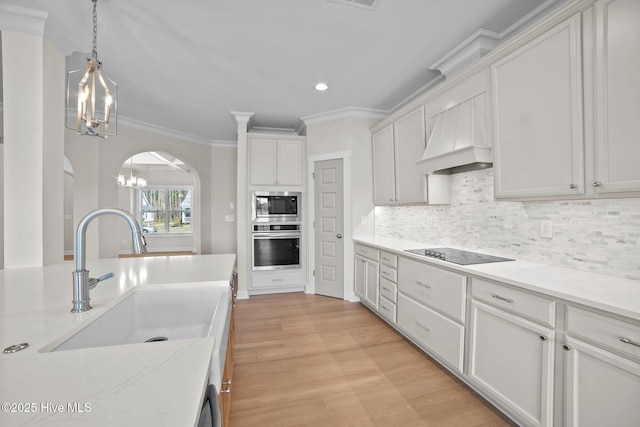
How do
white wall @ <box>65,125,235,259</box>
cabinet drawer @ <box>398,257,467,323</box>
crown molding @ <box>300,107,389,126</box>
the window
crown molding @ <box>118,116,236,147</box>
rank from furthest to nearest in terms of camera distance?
the window
crown molding @ <box>118,116,236,147</box>
white wall @ <box>65,125,235,259</box>
crown molding @ <box>300,107,389,126</box>
cabinet drawer @ <box>398,257,467,323</box>

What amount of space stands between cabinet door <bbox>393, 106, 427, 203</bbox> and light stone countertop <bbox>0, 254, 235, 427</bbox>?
2584 mm

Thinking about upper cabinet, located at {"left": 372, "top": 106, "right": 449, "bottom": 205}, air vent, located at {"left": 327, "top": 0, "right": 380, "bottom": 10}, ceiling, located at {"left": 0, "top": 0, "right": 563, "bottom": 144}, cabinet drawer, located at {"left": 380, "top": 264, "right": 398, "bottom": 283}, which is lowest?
cabinet drawer, located at {"left": 380, "top": 264, "right": 398, "bottom": 283}

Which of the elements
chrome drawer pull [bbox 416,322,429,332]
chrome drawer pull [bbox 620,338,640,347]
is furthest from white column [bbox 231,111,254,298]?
chrome drawer pull [bbox 620,338,640,347]

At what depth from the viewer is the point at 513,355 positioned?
1569 millimetres

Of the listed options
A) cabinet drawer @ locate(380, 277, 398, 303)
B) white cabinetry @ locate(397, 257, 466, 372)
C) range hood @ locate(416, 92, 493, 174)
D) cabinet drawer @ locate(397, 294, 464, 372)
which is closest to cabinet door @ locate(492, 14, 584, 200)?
range hood @ locate(416, 92, 493, 174)

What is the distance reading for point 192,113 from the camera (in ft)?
13.4

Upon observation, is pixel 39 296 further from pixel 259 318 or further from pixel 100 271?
pixel 259 318

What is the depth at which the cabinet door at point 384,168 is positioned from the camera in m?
3.37

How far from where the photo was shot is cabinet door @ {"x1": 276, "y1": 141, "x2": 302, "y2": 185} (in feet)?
13.8

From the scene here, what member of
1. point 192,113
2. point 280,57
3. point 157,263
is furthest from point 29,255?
point 192,113

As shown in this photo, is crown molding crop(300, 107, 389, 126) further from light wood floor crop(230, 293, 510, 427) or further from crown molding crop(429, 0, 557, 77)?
light wood floor crop(230, 293, 510, 427)

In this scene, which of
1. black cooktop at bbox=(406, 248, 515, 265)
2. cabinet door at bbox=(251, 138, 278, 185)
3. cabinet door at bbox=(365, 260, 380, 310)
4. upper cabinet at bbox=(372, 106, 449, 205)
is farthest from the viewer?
cabinet door at bbox=(251, 138, 278, 185)

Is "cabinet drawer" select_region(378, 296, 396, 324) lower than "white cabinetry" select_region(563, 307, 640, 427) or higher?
lower

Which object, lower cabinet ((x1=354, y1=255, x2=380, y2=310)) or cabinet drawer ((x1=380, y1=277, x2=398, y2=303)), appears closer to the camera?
cabinet drawer ((x1=380, y1=277, x2=398, y2=303))
